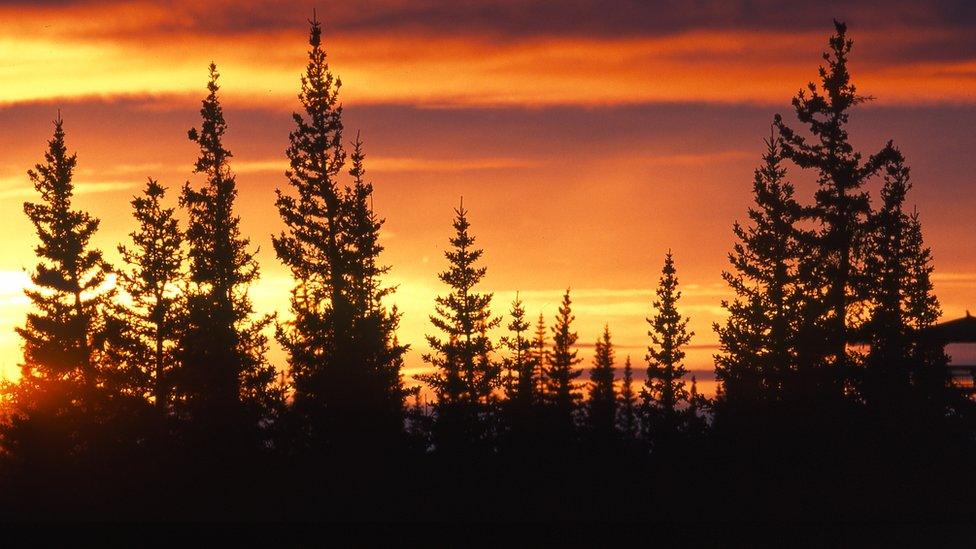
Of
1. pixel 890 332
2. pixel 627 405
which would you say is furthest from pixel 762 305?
pixel 627 405

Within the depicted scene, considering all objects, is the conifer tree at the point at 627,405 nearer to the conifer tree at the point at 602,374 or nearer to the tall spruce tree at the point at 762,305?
the conifer tree at the point at 602,374

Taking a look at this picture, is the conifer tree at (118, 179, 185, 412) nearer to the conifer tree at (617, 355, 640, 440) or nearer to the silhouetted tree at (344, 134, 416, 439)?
the silhouetted tree at (344, 134, 416, 439)

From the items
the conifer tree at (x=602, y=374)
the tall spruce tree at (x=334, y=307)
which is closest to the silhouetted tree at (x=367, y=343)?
the tall spruce tree at (x=334, y=307)

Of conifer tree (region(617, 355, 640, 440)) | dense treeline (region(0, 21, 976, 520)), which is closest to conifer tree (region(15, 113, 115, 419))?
dense treeline (region(0, 21, 976, 520))

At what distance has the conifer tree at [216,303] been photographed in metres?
53.3

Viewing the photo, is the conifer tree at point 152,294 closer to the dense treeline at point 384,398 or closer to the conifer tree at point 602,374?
the dense treeline at point 384,398

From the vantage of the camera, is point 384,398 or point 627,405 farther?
point 627,405

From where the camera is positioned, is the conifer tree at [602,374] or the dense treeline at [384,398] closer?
the dense treeline at [384,398]

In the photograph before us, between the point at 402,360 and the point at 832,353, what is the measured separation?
2347 centimetres

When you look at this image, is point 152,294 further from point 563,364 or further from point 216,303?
point 563,364

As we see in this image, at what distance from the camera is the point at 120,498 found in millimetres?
42969

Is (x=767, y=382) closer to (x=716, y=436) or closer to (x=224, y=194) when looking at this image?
(x=716, y=436)

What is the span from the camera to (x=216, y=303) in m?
55.4

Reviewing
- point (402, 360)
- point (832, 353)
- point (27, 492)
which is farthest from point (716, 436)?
point (27, 492)
